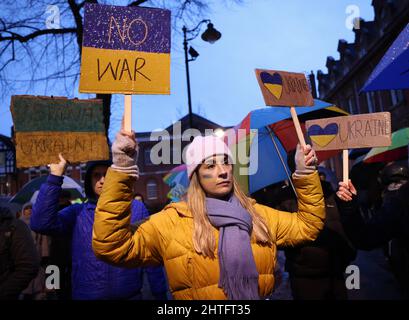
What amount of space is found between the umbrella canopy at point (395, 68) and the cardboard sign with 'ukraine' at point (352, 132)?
0.93 ft

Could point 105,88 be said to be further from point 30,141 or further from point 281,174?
point 281,174

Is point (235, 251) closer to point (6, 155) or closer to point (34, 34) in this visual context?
point (34, 34)

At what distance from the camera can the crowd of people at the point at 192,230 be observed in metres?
1.71

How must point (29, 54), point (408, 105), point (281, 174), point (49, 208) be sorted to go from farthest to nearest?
point (408, 105) < point (29, 54) < point (281, 174) < point (49, 208)

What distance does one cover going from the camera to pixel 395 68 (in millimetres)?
2281

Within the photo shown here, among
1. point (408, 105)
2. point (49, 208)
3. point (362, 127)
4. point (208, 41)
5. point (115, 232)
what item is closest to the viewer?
point (115, 232)

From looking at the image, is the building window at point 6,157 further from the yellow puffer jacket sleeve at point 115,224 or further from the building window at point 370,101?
the yellow puffer jacket sleeve at point 115,224

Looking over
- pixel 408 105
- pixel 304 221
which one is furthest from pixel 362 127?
pixel 408 105

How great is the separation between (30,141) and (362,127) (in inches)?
96.6

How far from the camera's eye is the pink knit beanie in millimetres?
2068

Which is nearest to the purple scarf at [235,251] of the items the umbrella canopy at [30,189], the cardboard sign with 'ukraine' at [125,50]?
the cardboard sign with 'ukraine' at [125,50]

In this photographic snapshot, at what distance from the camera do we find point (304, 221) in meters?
2.06

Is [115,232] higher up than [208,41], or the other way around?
[208,41]

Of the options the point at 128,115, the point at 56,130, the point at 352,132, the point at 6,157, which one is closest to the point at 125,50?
the point at 128,115
